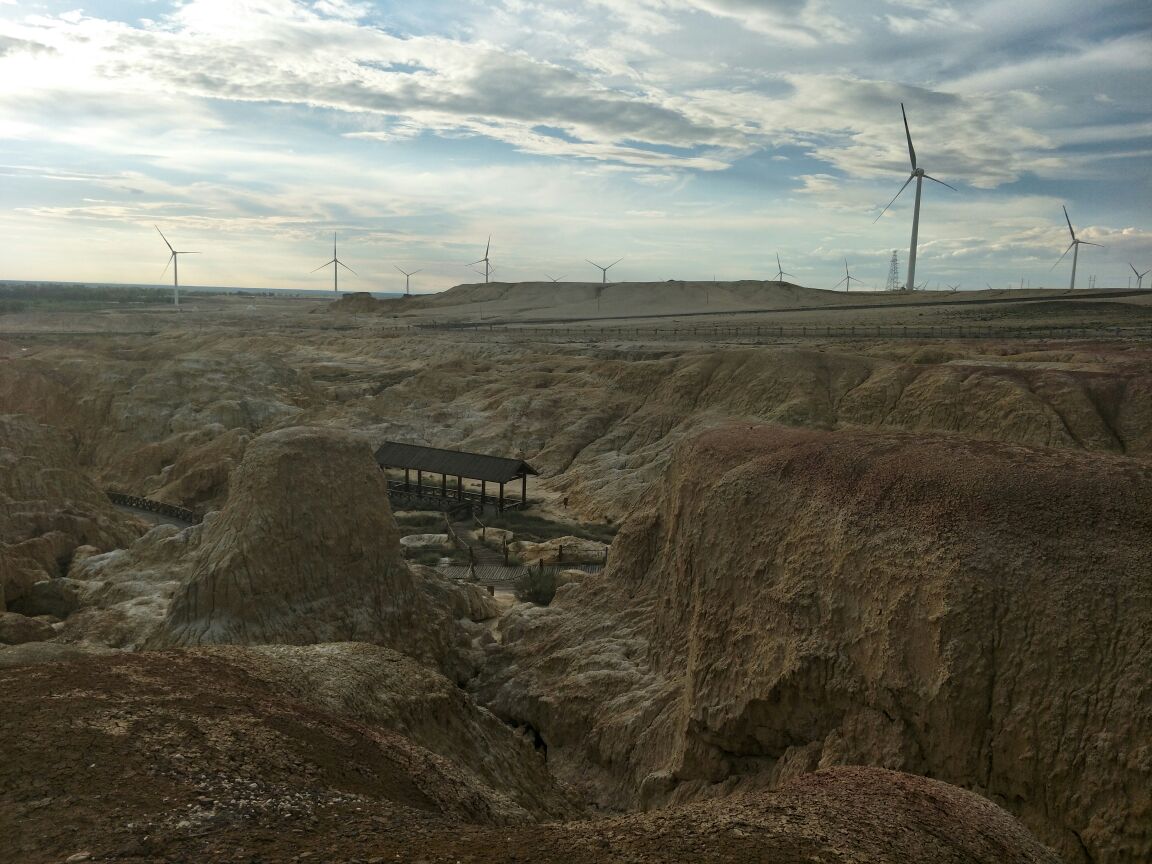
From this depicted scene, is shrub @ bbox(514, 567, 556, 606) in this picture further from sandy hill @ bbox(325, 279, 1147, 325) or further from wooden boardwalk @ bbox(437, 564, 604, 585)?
sandy hill @ bbox(325, 279, 1147, 325)

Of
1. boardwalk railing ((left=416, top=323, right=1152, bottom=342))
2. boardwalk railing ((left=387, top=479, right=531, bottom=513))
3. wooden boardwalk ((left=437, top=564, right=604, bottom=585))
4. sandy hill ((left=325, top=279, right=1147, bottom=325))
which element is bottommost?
wooden boardwalk ((left=437, top=564, right=604, bottom=585))

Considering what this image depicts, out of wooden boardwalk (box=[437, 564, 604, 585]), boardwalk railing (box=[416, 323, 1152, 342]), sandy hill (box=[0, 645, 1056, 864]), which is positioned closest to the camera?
sandy hill (box=[0, 645, 1056, 864])

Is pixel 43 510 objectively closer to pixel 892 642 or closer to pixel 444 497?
pixel 444 497

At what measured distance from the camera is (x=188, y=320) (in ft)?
474

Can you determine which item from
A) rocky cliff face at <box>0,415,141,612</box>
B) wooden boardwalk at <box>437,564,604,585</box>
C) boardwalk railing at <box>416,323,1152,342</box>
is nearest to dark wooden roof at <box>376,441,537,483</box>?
wooden boardwalk at <box>437,564,604,585</box>

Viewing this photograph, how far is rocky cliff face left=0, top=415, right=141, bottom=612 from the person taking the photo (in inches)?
1163

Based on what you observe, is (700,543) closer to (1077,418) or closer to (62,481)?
(1077,418)

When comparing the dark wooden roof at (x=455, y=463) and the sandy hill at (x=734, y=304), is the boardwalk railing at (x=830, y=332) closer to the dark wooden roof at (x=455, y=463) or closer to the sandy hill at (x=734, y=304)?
the sandy hill at (x=734, y=304)

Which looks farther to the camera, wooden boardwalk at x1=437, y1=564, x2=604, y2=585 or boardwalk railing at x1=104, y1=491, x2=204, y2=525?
boardwalk railing at x1=104, y1=491, x2=204, y2=525

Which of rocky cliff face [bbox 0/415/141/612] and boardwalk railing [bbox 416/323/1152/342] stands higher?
boardwalk railing [bbox 416/323/1152/342]

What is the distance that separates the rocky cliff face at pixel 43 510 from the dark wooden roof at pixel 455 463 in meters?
12.9

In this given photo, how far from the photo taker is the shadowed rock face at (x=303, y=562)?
21.1 m

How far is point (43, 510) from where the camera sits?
110ft

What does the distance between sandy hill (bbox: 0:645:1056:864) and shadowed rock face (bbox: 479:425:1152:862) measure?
2.43 metres
